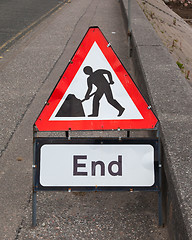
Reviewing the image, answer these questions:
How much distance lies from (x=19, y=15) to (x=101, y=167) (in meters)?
13.9

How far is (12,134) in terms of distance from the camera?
5.15 meters

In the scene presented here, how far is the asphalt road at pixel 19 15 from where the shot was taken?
11914mm

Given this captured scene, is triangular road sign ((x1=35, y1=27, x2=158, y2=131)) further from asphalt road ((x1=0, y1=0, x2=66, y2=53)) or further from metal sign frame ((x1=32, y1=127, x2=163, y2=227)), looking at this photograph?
asphalt road ((x1=0, y1=0, x2=66, y2=53))

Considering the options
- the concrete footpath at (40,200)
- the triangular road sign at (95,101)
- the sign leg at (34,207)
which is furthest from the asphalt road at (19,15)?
the sign leg at (34,207)

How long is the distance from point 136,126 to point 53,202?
1.02 meters

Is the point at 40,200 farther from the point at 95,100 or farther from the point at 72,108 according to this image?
the point at 95,100

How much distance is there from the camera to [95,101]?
3.31 m

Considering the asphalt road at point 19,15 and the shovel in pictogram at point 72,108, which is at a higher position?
the shovel in pictogram at point 72,108

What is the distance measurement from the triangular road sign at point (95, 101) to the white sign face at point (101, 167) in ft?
0.55

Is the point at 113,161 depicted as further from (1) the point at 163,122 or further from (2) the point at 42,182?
(1) the point at 163,122

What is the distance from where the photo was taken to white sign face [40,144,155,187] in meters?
3.28

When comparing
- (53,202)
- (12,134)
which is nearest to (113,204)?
(53,202)

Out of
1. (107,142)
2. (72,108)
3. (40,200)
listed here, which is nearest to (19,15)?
(40,200)

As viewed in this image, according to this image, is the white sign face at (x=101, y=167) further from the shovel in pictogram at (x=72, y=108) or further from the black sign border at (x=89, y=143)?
the shovel in pictogram at (x=72, y=108)
